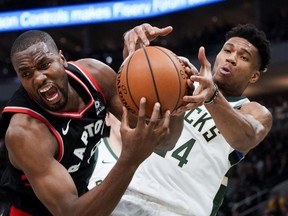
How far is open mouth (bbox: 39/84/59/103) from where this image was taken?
10.1 ft

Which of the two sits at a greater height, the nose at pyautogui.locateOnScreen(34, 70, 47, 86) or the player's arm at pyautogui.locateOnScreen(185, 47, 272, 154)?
the nose at pyautogui.locateOnScreen(34, 70, 47, 86)

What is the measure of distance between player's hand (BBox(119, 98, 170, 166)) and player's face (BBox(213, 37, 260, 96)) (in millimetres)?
1400

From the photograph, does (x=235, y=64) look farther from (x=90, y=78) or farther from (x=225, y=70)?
(x=90, y=78)

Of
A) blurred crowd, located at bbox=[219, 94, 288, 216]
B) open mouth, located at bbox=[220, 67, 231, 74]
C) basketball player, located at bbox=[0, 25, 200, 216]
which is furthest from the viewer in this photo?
blurred crowd, located at bbox=[219, 94, 288, 216]

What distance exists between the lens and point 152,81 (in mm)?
2859

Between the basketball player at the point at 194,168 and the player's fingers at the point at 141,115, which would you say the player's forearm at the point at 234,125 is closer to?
the basketball player at the point at 194,168

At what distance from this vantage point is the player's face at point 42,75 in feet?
10.1

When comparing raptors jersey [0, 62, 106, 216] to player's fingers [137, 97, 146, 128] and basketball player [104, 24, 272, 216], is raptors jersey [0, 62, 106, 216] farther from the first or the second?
player's fingers [137, 97, 146, 128]

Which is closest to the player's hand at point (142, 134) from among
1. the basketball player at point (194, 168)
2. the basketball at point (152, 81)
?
the basketball at point (152, 81)

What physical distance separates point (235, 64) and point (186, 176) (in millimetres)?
800

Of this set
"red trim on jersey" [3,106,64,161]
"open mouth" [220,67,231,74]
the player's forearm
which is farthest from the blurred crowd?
"red trim on jersey" [3,106,64,161]

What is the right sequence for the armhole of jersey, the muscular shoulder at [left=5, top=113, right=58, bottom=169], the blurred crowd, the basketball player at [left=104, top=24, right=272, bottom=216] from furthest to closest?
the blurred crowd, the basketball player at [left=104, top=24, right=272, bottom=216], the armhole of jersey, the muscular shoulder at [left=5, top=113, right=58, bottom=169]

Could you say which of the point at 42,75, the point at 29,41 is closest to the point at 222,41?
the point at 29,41

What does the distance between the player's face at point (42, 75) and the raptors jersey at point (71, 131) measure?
0.26 feet
